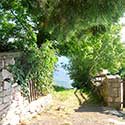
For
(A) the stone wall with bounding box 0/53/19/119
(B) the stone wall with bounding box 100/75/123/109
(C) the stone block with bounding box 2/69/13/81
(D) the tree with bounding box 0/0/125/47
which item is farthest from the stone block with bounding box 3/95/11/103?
(B) the stone wall with bounding box 100/75/123/109

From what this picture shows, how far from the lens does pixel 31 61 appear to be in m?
8.45

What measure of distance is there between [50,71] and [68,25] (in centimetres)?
405

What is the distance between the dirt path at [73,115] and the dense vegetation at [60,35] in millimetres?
746

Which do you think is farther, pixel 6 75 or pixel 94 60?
pixel 94 60

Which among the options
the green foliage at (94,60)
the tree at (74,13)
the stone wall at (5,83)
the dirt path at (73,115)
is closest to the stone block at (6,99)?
the stone wall at (5,83)

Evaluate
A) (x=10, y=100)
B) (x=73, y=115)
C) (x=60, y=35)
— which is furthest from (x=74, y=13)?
(x=73, y=115)

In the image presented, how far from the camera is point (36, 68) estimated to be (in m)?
8.62

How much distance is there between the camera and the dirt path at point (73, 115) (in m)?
7.79

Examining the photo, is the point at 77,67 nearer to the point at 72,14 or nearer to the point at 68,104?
the point at 68,104

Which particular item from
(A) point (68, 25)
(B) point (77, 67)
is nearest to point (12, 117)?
(A) point (68, 25)

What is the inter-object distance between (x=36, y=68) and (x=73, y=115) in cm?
138

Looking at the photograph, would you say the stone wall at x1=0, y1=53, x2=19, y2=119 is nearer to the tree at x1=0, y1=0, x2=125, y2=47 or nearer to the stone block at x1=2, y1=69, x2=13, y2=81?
the stone block at x1=2, y1=69, x2=13, y2=81

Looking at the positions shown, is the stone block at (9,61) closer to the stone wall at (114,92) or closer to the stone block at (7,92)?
the stone block at (7,92)

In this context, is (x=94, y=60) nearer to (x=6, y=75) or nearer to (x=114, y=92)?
(x=114, y=92)
